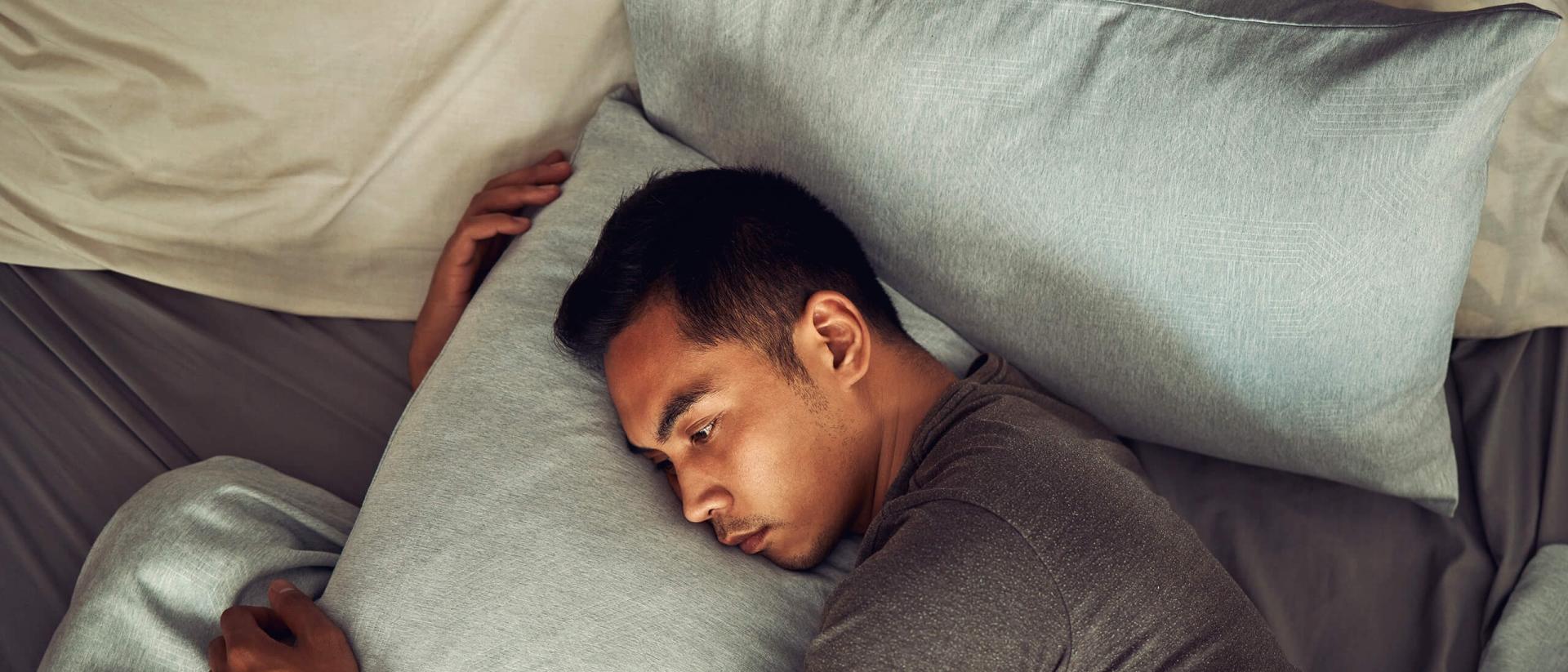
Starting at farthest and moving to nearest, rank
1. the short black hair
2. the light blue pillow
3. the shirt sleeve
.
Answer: the short black hair, the light blue pillow, the shirt sleeve

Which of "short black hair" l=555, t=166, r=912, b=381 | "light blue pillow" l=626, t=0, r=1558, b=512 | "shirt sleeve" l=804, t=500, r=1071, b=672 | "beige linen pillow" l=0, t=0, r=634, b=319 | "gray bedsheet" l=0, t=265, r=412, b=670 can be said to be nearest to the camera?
"shirt sleeve" l=804, t=500, r=1071, b=672

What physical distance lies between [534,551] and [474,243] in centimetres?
52

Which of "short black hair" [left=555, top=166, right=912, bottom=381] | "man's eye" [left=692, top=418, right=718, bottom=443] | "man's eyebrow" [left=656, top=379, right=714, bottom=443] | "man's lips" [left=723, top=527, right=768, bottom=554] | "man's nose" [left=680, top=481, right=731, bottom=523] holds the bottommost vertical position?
"man's lips" [left=723, top=527, right=768, bottom=554]

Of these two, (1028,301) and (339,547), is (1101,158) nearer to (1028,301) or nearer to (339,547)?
(1028,301)

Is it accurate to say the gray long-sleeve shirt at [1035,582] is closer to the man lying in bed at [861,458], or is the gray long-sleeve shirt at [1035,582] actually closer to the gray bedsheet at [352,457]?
the man lying in bed at [861,458]

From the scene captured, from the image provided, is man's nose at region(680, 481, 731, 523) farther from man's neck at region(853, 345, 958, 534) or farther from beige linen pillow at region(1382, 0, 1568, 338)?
beige linen pillow at region(1382, 0, 1568, 338)

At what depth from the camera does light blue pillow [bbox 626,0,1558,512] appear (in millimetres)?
998

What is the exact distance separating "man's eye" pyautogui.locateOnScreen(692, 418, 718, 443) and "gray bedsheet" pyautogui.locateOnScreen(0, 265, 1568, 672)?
0.53m

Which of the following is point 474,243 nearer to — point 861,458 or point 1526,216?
point 861,458

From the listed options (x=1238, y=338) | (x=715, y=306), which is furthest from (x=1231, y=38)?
(x=715, y=306)

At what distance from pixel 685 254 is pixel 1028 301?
0.39 metres

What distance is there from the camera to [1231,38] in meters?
1.04

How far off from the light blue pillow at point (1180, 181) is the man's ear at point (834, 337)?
121 millimetres

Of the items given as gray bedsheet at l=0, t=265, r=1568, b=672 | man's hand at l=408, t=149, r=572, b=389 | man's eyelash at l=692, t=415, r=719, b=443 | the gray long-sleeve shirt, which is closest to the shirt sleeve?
the gray long-sleeve shirt
